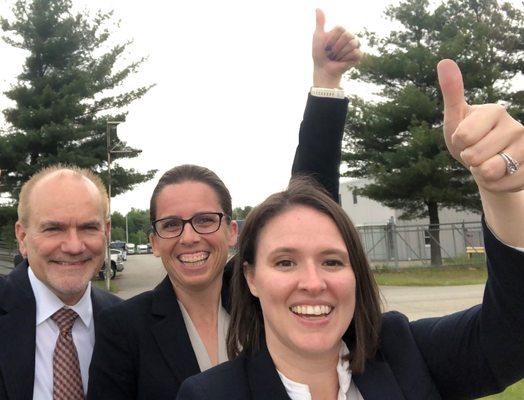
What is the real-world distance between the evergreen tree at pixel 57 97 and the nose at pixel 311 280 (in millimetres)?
20000

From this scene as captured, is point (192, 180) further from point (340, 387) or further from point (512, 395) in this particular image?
point (512, 395)

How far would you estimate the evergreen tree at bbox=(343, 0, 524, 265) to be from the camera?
22.0m

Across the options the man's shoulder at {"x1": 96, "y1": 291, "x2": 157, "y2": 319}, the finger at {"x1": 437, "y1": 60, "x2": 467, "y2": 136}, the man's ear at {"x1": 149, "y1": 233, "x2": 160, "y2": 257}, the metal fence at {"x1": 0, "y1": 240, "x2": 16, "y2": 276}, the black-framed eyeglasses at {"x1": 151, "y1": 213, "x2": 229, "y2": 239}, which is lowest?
the metal fence at {"x1": 0, "y1": 240, "x2": 16, "y2": 276}

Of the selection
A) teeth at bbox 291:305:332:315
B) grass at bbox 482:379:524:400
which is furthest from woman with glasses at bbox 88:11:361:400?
grass at bbox 482:379:524:400

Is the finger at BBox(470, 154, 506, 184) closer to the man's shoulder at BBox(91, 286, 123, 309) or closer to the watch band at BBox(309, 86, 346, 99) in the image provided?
the watch band at BBox(309, 86, 346, 99)

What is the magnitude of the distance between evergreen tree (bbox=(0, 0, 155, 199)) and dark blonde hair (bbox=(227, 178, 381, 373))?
Answer: 64.5ft

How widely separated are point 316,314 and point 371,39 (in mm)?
24627

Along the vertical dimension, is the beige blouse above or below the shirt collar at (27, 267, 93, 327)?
below

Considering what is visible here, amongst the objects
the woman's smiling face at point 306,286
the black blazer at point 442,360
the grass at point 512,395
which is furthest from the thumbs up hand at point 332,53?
the grass at point 512,395

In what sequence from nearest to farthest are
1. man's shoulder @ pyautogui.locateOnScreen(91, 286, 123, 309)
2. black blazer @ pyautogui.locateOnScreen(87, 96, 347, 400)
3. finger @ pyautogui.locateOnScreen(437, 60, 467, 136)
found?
1. finger @ pyautogui.locateOnScreen(437, 60, 467, 136)
2. black blazer @ pyautogui.locateOnScreen(87, 96, 347, 400)
3. man's shoulder @ pyautogui.locateOnScreen(91, 286, 123, 309)

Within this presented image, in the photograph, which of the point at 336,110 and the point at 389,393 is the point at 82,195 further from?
the point at 389,393

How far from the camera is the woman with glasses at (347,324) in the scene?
149 cm

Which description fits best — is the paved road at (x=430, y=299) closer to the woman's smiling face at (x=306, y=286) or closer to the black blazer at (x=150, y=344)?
the black blazer at (x=150, y=344)

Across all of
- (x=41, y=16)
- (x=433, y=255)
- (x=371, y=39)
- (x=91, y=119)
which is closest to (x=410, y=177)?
(x=433, y=255)
